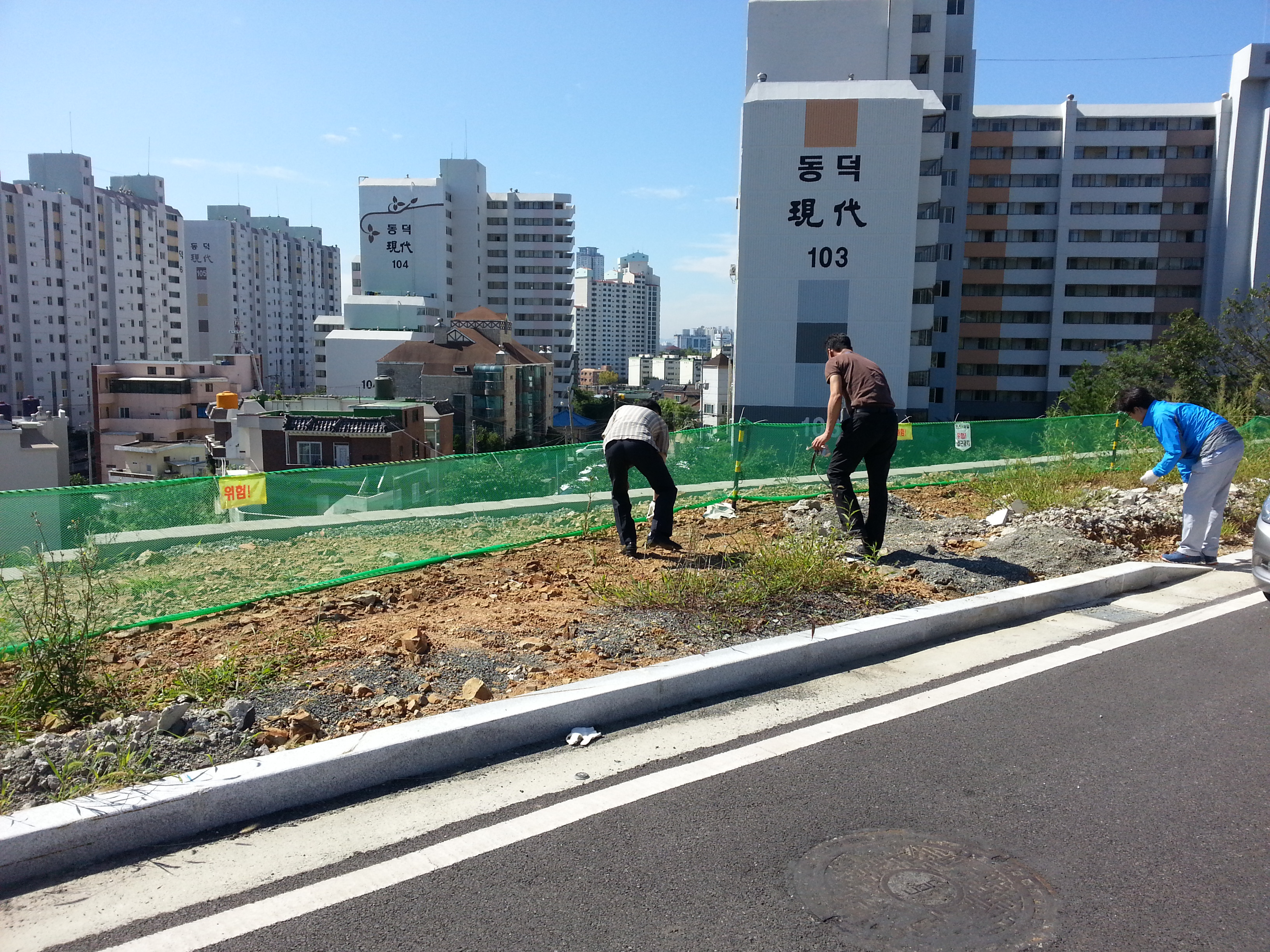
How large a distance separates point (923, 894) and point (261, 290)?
142 meters

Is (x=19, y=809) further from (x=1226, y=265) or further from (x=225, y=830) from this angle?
(x=1226, y=265)

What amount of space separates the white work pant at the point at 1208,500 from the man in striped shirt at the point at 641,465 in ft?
13.9

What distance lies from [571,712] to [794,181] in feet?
158

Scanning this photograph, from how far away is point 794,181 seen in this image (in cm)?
4859

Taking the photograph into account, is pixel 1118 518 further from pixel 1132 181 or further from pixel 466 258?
pixel 466 258

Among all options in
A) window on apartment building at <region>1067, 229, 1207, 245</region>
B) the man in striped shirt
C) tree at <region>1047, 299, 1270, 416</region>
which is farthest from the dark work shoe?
window on apartment building at <region>1067, 229, 1207, 245</region>

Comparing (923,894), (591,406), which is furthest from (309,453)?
(591,406)

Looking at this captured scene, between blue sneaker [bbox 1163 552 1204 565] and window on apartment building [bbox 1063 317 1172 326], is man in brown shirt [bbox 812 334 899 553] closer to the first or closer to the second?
blue sneaker [bbox 1163 552 1204 565]

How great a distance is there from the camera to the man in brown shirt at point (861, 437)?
674 cm

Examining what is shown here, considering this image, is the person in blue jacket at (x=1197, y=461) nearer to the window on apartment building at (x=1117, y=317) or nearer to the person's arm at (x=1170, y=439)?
the person's arm at (x=1170, y=439)

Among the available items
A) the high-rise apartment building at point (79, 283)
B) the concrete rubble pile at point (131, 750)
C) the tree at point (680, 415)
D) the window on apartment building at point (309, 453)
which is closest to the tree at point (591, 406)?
the tree at point (680, 415)

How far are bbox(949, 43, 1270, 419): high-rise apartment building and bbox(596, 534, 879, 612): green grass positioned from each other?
69.9 metres

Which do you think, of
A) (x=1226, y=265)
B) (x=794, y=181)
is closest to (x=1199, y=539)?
(x=794, y=181)

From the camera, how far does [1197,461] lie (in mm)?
7691
